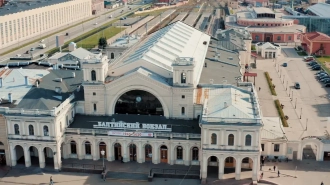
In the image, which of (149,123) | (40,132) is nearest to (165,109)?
(149,123)

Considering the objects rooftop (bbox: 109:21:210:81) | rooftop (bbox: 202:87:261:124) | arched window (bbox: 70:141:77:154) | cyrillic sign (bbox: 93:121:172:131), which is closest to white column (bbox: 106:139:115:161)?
cyrillic sign (bbox: 93:121:172:131)

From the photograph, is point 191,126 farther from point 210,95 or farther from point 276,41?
point 276,41

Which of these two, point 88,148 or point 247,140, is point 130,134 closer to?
point 88,148

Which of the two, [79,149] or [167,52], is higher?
[167,52]

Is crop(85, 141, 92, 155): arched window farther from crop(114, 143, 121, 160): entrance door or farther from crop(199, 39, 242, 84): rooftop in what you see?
crop(199, 39, 242, 84): rooftop

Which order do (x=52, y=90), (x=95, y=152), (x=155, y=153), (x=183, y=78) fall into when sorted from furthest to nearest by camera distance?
(x=52, y=90), (x=183, y=78), (x=95, y=152), (x=155, y=153)

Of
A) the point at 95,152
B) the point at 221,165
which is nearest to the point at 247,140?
the point at 221,165

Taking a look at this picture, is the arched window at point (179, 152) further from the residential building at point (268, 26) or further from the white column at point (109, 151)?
the residential building at point (268, 26)
